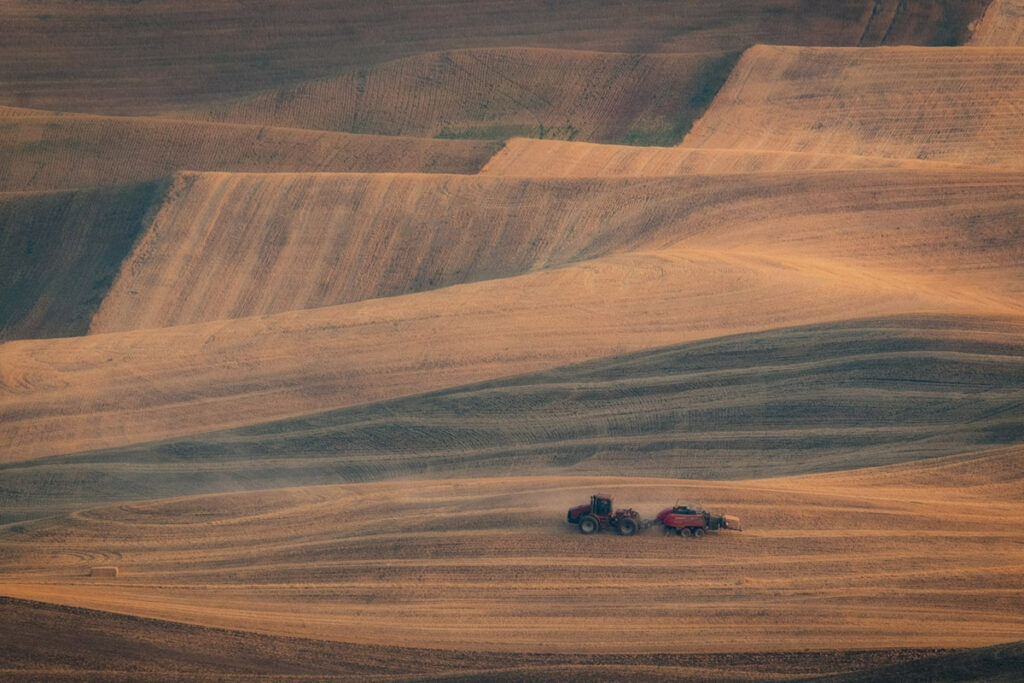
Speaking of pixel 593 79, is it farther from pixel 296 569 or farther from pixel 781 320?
pixel 296 569

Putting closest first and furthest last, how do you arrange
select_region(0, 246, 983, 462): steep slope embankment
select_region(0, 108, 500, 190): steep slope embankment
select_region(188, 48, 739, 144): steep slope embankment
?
select_region(0, 246, 983, 462): steep slope embankment
select_region(0, 108, 500, 190): steep slope embankment
select_region(188, 48, 739, 144): steep slope embankment

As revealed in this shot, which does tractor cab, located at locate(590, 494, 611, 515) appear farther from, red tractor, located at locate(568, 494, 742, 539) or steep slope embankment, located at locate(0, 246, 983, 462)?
steep slope embankment, located at locate(0, 246, 983, 462)

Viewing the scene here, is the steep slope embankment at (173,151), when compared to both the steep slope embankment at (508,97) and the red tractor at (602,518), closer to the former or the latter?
the steep slope embankment at (508,97)

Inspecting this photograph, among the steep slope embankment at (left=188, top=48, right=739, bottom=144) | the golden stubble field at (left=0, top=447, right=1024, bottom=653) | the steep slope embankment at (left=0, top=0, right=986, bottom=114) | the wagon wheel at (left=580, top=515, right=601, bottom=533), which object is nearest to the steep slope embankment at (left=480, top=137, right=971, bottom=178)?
the steep slope embankment at (left=188, top=48, right=739, bottom=144)

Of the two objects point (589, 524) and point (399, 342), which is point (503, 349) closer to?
point (399, 342)

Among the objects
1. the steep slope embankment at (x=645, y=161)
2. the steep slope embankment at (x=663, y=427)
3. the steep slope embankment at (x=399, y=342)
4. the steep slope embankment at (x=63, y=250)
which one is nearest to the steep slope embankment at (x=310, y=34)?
the steep slope embankment at (x=63, y=250)

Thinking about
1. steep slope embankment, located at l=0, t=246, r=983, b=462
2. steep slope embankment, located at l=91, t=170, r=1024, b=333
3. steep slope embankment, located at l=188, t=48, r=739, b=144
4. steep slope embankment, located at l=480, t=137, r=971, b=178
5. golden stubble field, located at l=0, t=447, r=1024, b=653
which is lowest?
golden stubble field, located at l=0, t=447, r=1024, b=653
